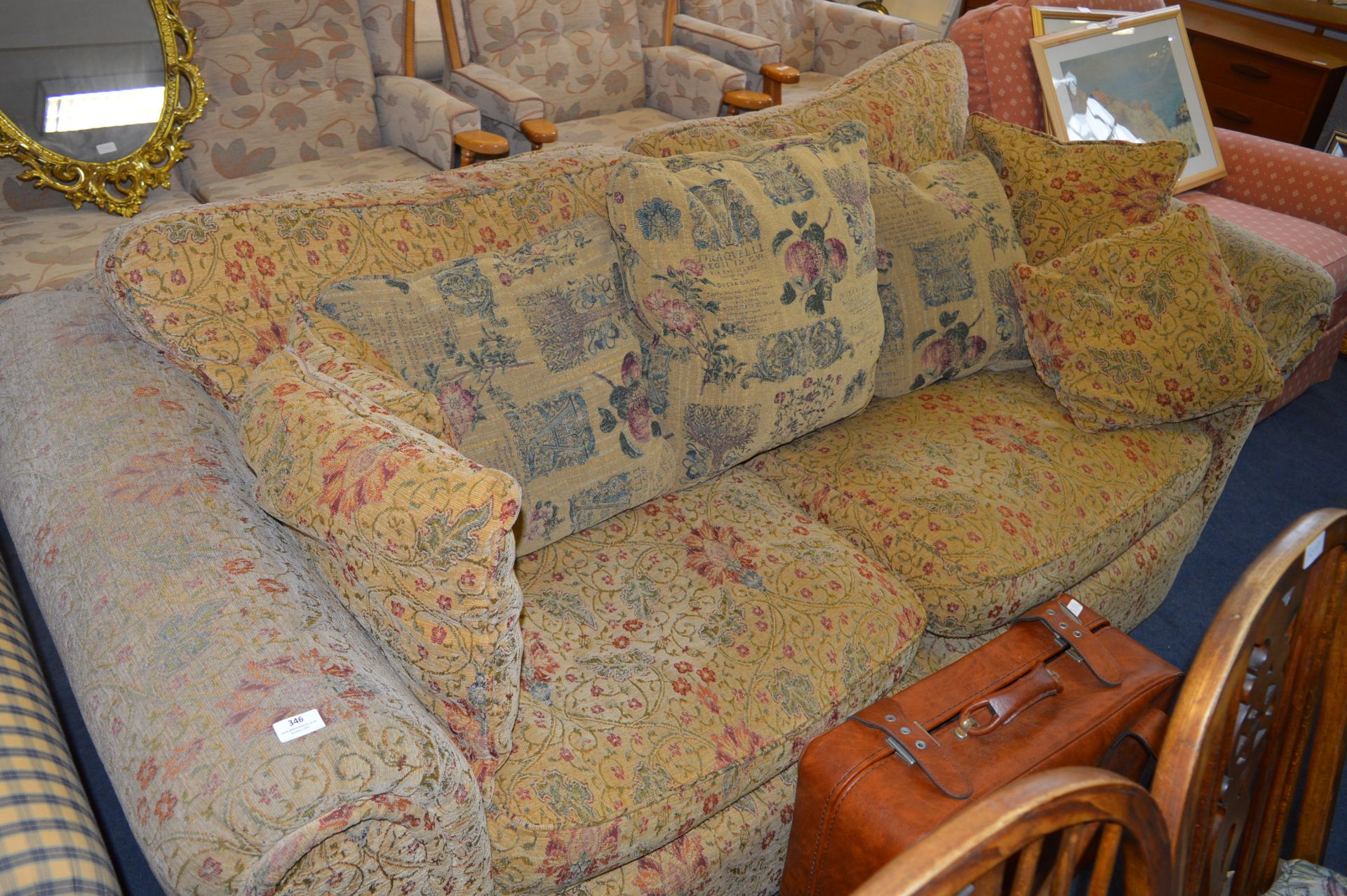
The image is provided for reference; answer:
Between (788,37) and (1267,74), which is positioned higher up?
(788,37)

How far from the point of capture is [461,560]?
0.98 m

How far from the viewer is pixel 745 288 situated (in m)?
1.52

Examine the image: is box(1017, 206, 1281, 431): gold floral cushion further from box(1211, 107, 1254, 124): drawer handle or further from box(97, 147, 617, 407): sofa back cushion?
box(1211, 107, 1254, 124): drawer handle

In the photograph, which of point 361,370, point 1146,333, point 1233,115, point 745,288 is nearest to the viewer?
point 361,370

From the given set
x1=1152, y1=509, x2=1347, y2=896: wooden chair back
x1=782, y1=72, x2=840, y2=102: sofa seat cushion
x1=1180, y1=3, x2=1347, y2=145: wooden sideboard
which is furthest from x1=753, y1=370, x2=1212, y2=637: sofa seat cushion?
x1=1180, y1=3, x2=1347, y2=145: wooden sideboard

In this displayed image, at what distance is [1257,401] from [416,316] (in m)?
1.59

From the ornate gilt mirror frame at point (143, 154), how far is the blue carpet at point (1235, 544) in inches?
32.8

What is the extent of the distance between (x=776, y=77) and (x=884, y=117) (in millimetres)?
1450

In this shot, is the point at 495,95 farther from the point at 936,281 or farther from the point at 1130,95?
the point at 1130,95

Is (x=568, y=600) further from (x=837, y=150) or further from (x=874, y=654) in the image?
(x=837, y=150)

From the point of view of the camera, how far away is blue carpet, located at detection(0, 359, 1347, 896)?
161 centimetres

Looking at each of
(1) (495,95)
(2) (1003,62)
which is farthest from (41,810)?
(2) (1003,62)

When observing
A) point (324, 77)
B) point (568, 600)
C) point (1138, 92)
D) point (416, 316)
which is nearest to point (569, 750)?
point (568, 600)

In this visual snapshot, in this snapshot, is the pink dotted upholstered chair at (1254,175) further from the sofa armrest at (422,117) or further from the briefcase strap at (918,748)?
the briefcase strap at (918,748)
